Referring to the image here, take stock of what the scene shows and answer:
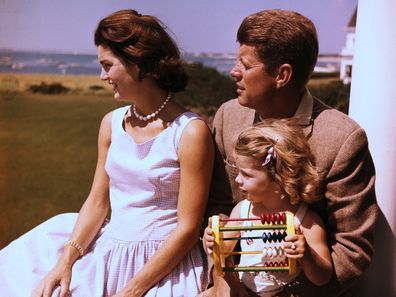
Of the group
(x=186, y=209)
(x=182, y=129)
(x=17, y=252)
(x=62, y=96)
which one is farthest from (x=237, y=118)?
(x=62, y=96)

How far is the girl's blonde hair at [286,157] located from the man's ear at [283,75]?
0.18 m

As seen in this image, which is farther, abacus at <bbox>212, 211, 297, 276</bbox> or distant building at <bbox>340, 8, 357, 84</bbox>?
distant building at <bbox>340, 8, 357, 84</bbox>

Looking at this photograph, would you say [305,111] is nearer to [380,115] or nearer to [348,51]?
[380,115]

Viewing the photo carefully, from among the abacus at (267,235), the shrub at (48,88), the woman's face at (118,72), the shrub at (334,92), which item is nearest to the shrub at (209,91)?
the shrub at (334,92)

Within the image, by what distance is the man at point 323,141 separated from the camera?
2361 millimetres

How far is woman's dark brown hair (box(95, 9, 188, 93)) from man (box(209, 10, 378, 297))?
32cm

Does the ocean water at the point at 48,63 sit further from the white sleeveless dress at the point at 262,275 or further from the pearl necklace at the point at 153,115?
the white sleeveless dress at the point at 262,275

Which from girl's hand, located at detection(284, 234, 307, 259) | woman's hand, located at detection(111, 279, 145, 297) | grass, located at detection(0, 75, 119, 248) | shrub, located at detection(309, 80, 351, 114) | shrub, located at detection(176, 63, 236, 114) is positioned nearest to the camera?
girl's hand, located at detection(284, 234, 307, 259)

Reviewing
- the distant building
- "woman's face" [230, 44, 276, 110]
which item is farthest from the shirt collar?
the distant building

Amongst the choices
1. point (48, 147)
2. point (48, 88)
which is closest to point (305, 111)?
point (48, 88)

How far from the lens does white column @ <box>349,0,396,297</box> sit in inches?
106

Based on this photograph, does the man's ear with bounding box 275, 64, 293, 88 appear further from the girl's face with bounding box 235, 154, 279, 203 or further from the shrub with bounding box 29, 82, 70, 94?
the shrub with bounding box 29, 82, 70, 94

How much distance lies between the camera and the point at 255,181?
2262 millimetres

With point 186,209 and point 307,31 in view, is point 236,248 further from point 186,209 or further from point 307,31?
point 307,31
